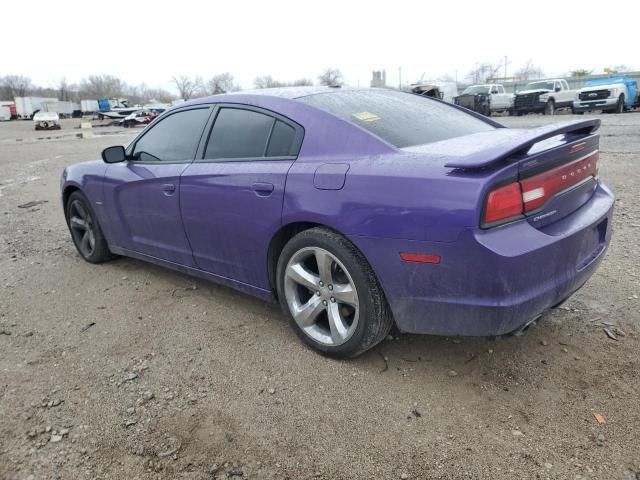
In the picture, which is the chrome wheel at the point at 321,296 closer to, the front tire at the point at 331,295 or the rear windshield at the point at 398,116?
the front tire at the point at 331,295

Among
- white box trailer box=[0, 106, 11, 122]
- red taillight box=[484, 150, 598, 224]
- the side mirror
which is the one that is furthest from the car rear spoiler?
white box trailer box=[0, 106, 11, 122]

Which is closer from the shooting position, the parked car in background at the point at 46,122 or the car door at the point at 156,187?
the car door at the point at 156,187

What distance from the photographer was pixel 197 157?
142 inches

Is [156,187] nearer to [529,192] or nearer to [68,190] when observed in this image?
[68,190]

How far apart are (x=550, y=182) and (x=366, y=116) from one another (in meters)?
1.11

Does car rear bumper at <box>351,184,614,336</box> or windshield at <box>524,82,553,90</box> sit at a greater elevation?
windshield at <box>524,82,553,90</box>

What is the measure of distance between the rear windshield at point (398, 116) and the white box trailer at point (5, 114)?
81959 mm

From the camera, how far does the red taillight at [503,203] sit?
2.24 meters

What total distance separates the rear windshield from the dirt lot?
126 cm

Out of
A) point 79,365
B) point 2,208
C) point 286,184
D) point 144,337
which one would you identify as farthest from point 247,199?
point 2,208

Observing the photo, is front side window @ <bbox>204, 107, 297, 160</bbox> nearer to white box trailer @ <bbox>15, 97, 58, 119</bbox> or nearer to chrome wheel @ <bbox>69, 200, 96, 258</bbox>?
chrome wheel @ <bbox>69, 200, 96, 258</bbox>

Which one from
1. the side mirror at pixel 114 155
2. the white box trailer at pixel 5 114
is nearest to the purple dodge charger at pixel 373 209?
the side mirror at pixel 114 155

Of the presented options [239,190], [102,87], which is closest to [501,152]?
[239,190]

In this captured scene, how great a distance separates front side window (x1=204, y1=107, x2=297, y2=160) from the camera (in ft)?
10.2
